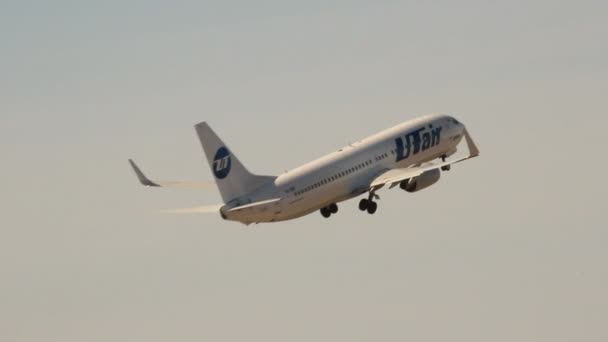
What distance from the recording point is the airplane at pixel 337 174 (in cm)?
11544

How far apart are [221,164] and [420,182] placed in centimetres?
1797

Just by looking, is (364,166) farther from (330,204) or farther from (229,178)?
(229,178)

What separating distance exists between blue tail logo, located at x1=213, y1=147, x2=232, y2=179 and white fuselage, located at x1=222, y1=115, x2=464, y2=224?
235 centimetres

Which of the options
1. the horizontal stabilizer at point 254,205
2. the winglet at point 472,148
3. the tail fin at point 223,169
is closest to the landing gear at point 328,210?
the tail fin at point 223,169

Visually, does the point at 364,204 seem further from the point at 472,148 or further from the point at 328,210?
the point at 472,148

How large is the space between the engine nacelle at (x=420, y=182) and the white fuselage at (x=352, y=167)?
5.33ft

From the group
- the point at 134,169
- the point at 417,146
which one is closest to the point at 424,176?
the point at 417,146

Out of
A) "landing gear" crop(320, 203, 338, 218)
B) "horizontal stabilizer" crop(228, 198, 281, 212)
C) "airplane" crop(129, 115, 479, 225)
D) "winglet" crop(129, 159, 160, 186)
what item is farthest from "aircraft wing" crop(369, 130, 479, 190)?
"winglet" crop(129, 159, 160, 186)

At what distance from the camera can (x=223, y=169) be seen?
11562cm

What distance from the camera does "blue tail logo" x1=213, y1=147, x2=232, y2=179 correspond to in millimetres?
115500

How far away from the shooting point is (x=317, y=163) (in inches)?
4747

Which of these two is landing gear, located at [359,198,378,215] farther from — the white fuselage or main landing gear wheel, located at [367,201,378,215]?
the white fuselage

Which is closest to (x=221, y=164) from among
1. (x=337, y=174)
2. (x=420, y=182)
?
(x=337, y=174)

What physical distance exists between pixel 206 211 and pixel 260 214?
4195 mm
